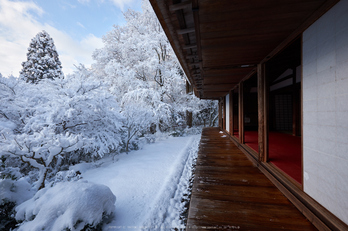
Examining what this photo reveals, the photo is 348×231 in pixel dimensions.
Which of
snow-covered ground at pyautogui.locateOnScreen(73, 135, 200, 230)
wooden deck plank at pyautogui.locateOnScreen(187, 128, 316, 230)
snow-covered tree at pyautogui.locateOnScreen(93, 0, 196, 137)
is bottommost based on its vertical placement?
snow-covered ground at pyautogui.locateOnScreen(73, 135, 200, 230)

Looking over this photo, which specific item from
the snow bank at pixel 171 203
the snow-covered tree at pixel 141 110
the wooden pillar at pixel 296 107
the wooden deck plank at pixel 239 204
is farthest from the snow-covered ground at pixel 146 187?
the wooden pillar at pixel 296 107

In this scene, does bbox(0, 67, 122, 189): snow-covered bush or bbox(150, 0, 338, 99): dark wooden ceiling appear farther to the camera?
bbox(0, 67, 122, 189): snow-covered bush

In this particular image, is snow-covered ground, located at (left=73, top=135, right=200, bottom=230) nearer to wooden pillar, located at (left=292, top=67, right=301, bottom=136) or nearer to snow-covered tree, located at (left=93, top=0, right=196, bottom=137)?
wooden pillar, located at (left=292, top=67, right=301, bottom=136)

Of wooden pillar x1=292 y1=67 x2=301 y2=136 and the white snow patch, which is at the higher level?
wooden pillar x1=292 y1=67 x2=301 y2=136

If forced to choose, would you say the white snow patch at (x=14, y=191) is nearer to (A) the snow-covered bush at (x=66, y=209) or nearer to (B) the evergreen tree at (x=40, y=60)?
(A) the snow-covered bush at (x=66, y=209)

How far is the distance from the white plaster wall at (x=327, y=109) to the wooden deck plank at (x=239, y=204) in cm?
39

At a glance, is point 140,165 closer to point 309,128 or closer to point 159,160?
point 159,160

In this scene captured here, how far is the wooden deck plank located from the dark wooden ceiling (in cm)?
217

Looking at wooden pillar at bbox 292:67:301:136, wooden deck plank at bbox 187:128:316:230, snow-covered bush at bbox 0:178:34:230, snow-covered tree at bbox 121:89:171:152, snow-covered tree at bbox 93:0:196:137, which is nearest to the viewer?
wooden deck plank at bbox 187:128:316:230

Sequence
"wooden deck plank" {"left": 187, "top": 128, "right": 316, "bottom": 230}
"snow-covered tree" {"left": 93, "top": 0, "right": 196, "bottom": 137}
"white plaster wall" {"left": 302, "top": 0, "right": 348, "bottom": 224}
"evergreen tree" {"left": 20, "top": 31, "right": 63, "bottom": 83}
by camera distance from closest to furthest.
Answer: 1. "white plaster wall" {"left": 302, "top": 0, "right": 348, "bottom": 224}
2. "wooden deck plank" {"left": 187, "top": 128, "right": 316, "bottom": 230}
3. "snow-covered tree" {"left": 93, "top": 0, "right": 196, "bottom": 137}
4. "evergreen tree" {"left": 20, "top": 31, "right": 63, "bottom": 83}

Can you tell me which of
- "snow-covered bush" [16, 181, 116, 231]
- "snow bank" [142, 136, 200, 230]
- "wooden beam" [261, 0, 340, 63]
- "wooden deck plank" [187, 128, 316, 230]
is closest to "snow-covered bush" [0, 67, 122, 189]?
"snow-covered bush" [16, 181, 116, 231]

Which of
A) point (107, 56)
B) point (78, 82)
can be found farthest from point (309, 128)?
point (107, 56)

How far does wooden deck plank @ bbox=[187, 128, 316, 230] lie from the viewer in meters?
1.53

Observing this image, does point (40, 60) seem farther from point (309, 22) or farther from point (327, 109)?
point (327, 109)
